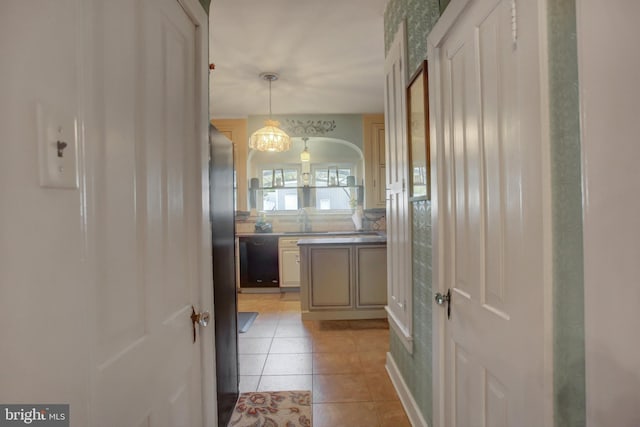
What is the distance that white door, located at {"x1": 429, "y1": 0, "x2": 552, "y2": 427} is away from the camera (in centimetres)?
76

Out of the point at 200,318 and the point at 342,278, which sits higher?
the point at 200,318

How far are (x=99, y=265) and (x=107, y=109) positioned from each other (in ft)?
1.10

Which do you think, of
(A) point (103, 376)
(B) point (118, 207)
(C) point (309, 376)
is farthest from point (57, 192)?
(C) point (309, 376)

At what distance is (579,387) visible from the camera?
68cm

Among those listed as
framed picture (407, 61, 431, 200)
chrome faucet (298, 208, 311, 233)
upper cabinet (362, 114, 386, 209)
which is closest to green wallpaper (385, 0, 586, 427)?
framed picture (407, 61, 431, 200)

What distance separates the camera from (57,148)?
496 mm

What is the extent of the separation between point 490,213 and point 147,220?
1021 millimetres

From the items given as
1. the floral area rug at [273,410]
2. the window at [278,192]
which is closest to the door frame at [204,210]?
the floral area rug at [273,410]

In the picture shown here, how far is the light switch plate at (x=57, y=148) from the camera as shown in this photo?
47cm

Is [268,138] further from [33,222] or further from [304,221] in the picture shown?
[33,222]

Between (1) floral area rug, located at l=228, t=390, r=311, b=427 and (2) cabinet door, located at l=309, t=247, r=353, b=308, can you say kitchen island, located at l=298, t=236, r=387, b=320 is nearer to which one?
(2) cabinet door, located at l=309, t=247, r=353, b=308

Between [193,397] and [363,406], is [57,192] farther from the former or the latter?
[363,406]

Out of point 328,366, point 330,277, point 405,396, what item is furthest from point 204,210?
point 330,277

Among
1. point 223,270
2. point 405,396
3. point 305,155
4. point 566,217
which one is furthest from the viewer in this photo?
point 305,155
